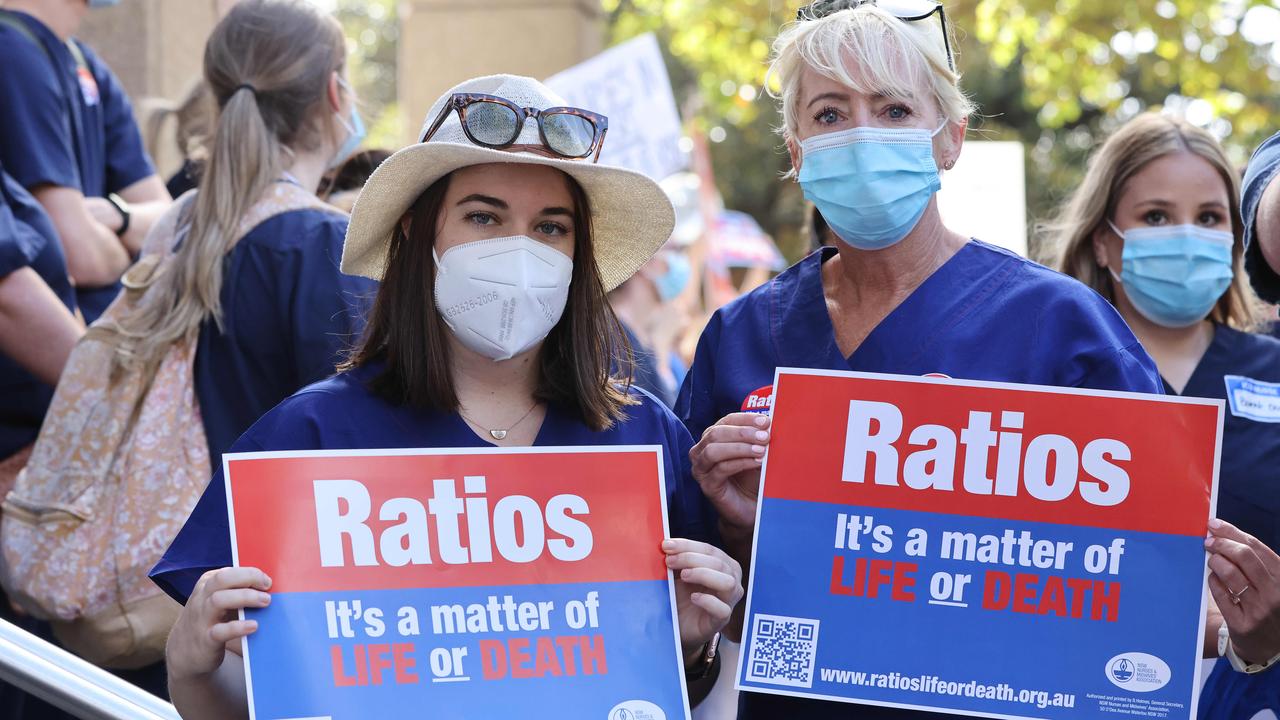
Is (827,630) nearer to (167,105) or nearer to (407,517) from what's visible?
(407,517)

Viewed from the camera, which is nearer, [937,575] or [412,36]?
[937,575]

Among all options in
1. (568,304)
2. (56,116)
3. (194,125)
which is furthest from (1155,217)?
(56,116)

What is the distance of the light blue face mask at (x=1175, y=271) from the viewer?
3.91 m

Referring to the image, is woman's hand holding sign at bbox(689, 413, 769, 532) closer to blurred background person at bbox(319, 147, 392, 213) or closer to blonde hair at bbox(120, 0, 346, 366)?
blonde hair at bbox(120, 0, 346, 366)

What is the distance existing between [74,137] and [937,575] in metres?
3.34

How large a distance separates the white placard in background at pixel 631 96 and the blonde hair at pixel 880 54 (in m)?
3.47

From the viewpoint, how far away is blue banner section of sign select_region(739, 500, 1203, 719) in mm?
2473

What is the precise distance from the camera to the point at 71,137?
4.57 meters

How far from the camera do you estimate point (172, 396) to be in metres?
3.51

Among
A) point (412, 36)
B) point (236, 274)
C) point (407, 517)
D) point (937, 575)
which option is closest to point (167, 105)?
point (236, 274)

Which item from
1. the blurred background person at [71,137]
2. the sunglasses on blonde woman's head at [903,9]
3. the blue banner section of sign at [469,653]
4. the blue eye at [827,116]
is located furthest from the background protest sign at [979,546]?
the blurred background person at [71,137]

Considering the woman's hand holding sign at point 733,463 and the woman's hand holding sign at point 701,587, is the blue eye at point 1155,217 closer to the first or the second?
the woman's hand holding sign at point 733,463

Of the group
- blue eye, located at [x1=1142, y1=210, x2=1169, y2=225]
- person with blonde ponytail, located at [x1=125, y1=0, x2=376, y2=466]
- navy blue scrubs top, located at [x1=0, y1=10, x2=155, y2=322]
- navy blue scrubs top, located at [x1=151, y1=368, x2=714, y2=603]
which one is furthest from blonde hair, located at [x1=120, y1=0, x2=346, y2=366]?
blue eye, located at [x1=1142, y1=210, x2=1169, y2=225]

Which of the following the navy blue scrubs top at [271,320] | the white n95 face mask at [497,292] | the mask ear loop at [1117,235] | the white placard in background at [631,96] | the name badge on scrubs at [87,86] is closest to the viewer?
the white n95 face mask at [497,292]
